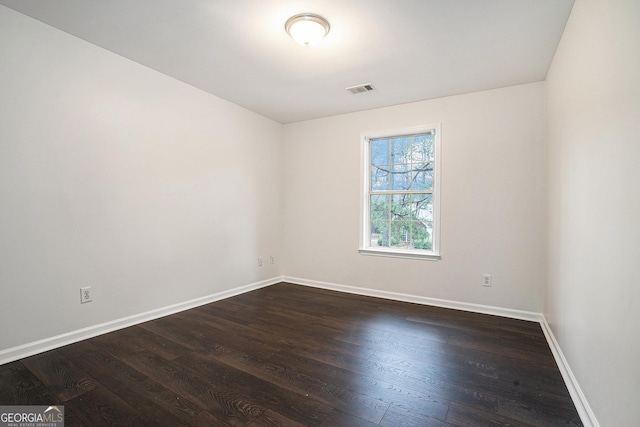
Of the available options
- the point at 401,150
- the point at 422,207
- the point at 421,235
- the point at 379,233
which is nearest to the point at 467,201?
the point at 422,207

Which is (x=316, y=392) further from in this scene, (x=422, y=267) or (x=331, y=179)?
(x=331, y=179)

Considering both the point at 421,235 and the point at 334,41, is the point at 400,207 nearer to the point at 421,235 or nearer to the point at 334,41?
the point at 421,235

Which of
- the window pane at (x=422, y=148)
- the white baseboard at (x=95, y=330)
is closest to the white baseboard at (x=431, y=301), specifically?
the white baseboard at (x=95, y=330)

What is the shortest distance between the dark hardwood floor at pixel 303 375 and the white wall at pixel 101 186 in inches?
15.7

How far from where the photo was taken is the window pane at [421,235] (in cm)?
365

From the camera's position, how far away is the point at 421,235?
3.70m

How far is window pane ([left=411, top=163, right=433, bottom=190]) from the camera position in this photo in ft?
12.0

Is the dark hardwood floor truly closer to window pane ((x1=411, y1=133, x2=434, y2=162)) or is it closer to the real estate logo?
the real estate logo

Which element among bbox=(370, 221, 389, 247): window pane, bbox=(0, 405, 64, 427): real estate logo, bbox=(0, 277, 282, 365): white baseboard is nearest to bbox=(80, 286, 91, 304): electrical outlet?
bbox=(0, 277, 282, 365): white baseboard

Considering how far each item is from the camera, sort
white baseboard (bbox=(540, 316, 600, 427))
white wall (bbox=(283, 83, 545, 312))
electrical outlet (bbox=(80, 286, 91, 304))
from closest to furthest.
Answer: white baseboard (bbox=(540, 316, 600, 427)), electrical outlet (bbox=(80, 286, 91, 304)), white wall (bbox=(283, 83, 545, 312))

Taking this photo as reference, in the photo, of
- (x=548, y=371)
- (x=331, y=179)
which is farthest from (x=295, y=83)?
(x=548, y=371)

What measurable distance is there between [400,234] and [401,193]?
0.55 metres

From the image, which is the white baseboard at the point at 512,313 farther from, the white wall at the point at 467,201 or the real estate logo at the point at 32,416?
the real estate logo at the point at 32,416

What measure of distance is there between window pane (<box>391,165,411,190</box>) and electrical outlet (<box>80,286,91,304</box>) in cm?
345
